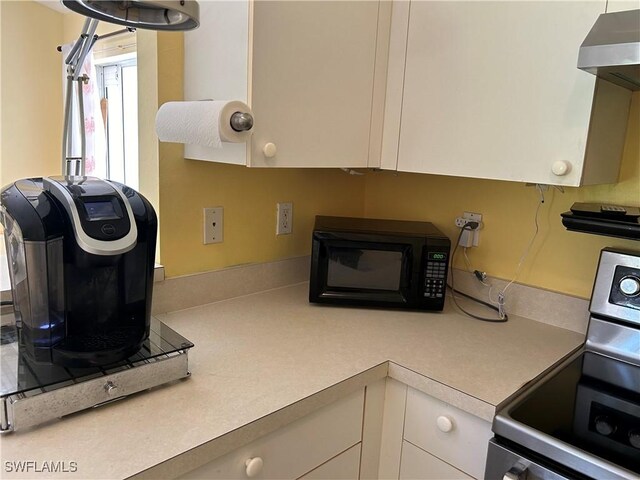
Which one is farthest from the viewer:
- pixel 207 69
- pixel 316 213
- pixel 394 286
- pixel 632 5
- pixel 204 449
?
pixel 316 213

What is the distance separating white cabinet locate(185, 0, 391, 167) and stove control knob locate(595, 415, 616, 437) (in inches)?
33.9

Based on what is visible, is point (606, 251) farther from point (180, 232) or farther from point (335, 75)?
point (180, 232)

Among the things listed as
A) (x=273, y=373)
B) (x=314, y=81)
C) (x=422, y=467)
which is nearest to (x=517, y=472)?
(x=422, y=467)

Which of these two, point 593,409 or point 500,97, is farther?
point 500,97

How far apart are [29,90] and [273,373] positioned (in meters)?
2.23

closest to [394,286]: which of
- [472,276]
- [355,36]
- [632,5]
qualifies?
[472,276]

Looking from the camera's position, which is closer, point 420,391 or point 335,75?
point 420,391

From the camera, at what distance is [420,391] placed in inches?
45.3

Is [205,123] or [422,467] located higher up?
[205,123]

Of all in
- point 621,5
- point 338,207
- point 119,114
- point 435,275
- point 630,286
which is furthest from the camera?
point 119,114

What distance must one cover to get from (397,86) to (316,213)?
0.59 metres

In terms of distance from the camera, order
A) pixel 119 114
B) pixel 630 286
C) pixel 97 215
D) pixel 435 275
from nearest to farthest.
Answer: pixel 97 215 → pixel 630 286 → pixel 435 275 → pixel 119 114

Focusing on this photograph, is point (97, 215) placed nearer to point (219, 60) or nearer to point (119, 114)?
point (219, 60)

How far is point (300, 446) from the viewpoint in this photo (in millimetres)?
1045
